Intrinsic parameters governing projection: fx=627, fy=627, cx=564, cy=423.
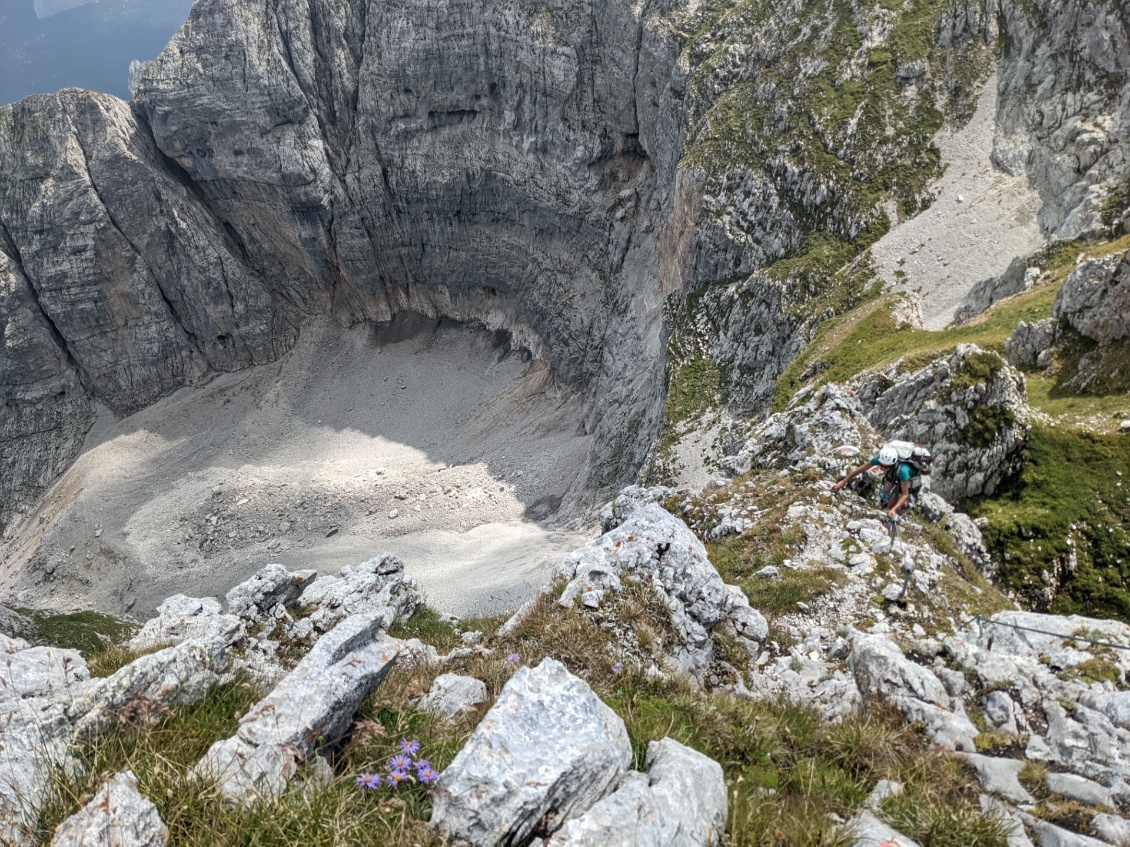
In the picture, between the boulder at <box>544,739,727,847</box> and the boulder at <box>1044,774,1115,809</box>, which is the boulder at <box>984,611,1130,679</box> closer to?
the boulder at <box>1044,774,1115,809</box>

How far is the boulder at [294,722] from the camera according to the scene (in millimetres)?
5527

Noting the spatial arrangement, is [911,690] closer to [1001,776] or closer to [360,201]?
[1001,776]

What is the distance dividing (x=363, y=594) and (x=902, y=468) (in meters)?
16.8

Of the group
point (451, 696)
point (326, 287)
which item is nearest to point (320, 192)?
point (326, 287)

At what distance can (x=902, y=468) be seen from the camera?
1509 centimetres

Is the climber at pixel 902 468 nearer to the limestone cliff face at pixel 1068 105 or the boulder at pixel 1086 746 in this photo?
the boulder at pixel 1086 746

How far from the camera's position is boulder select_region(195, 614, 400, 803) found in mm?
5527

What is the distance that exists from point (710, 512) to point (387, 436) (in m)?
60.7

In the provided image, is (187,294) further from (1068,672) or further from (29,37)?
(29,37)

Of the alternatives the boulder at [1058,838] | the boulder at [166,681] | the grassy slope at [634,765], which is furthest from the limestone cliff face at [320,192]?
the boulder at [1058,838]

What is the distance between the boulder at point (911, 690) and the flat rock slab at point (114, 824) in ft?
29.5

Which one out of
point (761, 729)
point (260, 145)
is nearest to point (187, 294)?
point (260, 145)

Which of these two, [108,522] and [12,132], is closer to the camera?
[108,522]

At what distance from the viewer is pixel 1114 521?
58.7 feet
